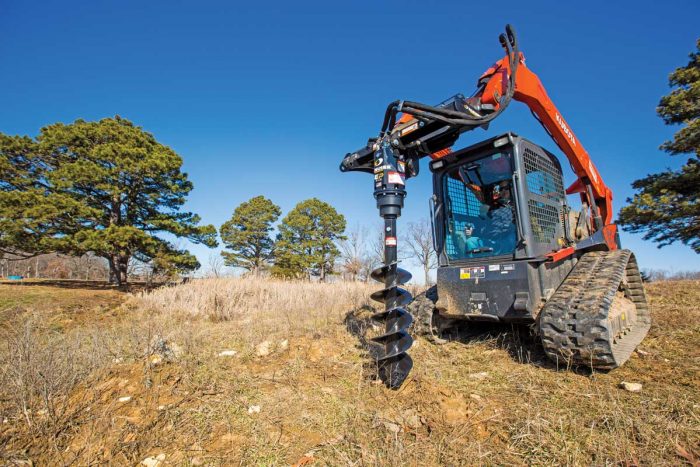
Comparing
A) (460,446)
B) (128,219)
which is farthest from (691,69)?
(128,219)

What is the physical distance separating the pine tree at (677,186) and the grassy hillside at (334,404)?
1059 centimetres

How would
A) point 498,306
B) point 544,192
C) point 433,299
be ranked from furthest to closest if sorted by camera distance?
1. point 433,299
2. point 544,192
3. point 498,306

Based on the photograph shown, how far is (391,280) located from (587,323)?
181 cm

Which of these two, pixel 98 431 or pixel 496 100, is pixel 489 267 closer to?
pixel 496 100

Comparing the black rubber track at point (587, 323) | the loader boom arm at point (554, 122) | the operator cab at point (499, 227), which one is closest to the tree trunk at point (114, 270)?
the operator cab at point (499, 227)

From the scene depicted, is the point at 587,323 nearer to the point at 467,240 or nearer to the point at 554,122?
the point at 467,240

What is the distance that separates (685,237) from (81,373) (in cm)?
1830

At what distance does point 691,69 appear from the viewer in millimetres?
13148

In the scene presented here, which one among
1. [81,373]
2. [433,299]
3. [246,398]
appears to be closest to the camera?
[246,398]

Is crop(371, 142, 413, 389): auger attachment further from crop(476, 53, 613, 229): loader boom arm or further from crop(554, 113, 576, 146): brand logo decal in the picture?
crop(554, 113, 576, 146): brand logo decal

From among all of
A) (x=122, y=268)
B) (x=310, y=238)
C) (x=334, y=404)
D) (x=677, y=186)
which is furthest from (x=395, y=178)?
(x=310, y=238)

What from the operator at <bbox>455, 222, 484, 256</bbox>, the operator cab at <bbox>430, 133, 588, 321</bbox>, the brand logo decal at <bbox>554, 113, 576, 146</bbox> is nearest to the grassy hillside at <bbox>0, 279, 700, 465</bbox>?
the operator cab at <bbox>430, 133, 588, 321</bbox>

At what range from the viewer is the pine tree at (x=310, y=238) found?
3322cm

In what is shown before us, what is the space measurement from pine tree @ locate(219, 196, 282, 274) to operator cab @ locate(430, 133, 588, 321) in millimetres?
30947
